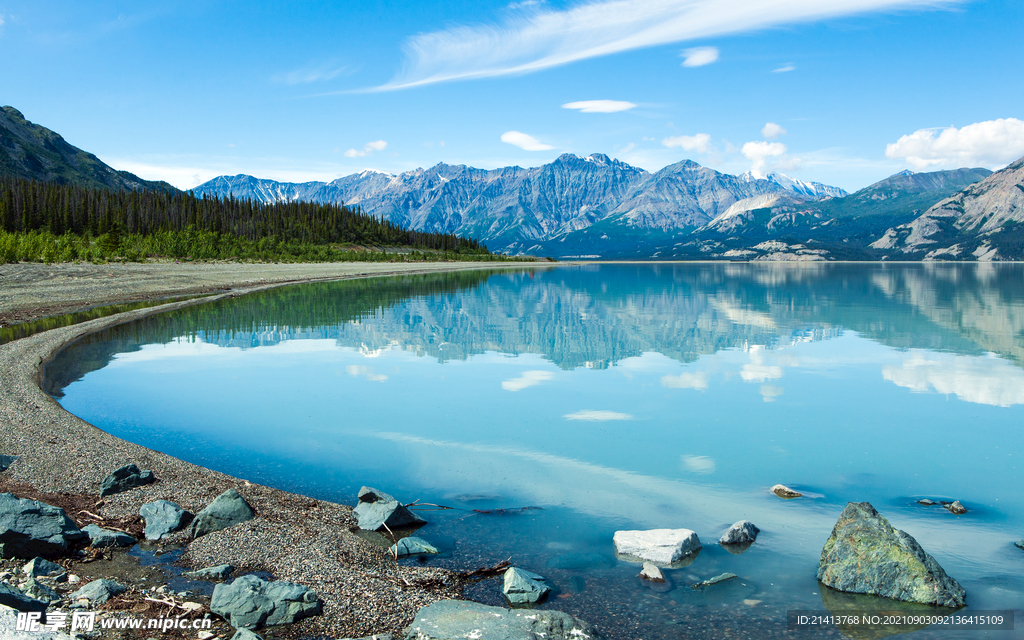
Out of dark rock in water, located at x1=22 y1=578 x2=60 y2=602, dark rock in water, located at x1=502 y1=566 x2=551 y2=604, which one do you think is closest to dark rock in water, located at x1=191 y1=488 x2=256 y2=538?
dark rock in water, located at x1=22 y1=578 x2=60 y2=602

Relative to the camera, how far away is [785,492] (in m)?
10.3

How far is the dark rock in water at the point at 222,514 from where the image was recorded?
8.25m

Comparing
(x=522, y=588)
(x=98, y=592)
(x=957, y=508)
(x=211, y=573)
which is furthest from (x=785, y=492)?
(x=98, y=592)

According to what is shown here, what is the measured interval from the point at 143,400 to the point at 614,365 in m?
15.2

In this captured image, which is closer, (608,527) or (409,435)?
(608,527)

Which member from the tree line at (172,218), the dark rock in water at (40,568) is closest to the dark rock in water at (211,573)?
the dark rock in water at (40,568)

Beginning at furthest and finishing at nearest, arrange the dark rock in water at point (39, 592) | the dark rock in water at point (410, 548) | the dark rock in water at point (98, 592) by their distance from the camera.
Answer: the dark rock in water at point (410, 548) → the dark rock in water at point (98, 592) → the dark rock in water at point (39, 592)

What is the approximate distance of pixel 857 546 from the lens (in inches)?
291

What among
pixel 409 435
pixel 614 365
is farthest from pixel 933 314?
pixel 409 435

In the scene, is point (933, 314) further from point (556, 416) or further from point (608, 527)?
point (608, 527)

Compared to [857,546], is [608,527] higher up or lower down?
lower down

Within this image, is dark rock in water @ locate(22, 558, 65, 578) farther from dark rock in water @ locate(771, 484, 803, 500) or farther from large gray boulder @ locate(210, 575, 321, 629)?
dark rock in water @ locate(771, 484, 803, 500)

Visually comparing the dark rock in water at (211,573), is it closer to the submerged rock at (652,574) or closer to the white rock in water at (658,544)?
the white rock in water at (658,544)

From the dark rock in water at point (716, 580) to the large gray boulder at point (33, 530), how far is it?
7.73 m
